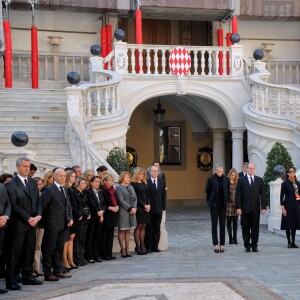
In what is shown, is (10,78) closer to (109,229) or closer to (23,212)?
(109,229)

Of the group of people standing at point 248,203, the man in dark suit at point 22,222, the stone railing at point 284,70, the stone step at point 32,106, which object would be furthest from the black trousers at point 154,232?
the stone railing at point 284,70

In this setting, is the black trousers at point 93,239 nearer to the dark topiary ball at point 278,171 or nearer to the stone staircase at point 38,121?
the stone staircase at point 38,121

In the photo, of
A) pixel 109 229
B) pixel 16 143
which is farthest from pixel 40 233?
pixel 16 143

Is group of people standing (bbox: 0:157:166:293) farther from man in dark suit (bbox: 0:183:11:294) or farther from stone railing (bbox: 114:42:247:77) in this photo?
stone railing (bbox: 114:42:247:77)

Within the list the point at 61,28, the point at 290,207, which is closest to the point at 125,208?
the point at 290,207

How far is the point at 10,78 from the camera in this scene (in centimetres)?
1986

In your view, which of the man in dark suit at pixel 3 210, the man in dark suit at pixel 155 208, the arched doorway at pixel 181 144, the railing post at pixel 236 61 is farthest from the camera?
the arched doorway at pixel 181 144

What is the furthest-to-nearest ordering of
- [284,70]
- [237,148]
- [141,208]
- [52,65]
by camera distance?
[284,70] → [52,65] → [237,148] → [141,208]

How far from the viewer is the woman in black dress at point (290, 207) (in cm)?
1265

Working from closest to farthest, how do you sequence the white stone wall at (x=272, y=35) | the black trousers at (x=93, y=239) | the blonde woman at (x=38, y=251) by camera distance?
the blonde woman at (x=38, y=251) → the black trousers at (x=93, y=239) → the white stone wall at (x=272, y=35)

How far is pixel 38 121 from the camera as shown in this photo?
55.6 ft

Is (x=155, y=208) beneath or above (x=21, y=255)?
above

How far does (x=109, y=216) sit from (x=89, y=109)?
5.63 metres

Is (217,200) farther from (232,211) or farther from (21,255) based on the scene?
(21,255)
